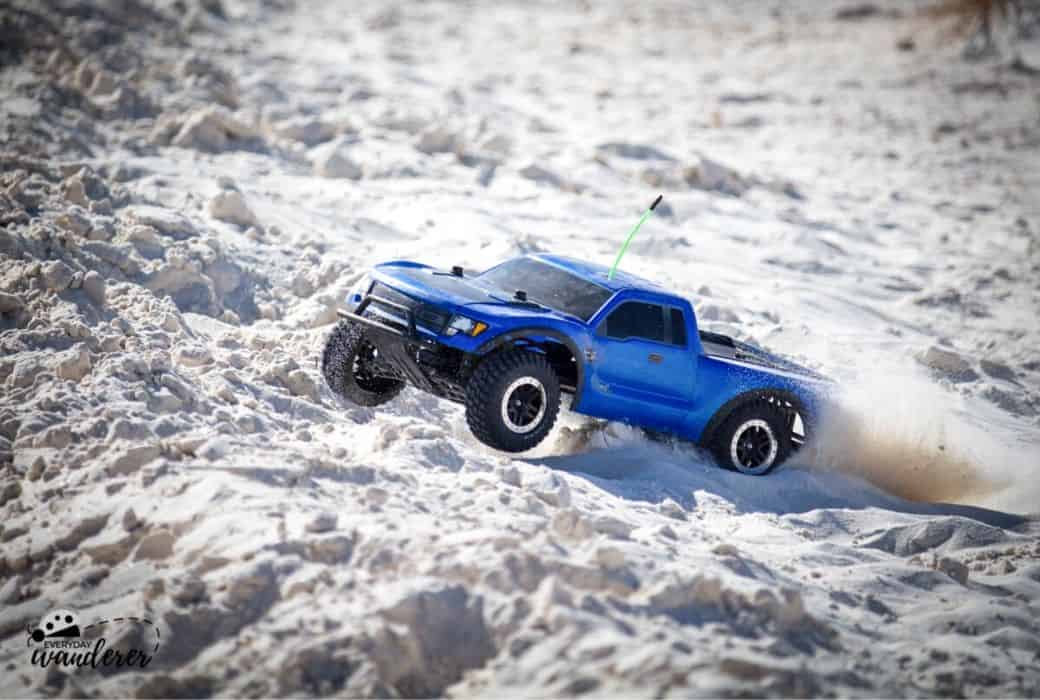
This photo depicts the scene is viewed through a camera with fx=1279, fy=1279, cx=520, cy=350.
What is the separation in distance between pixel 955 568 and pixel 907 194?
13993 millimetres

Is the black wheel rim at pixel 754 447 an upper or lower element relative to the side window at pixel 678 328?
lower

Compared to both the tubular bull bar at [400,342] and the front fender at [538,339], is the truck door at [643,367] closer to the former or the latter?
the front fender at [538,339]

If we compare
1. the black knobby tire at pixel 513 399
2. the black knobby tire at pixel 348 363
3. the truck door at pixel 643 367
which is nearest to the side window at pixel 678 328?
the truck door at pixel 643 367

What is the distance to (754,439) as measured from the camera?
10.2m

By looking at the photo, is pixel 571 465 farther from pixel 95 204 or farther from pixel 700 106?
pixel 700 106

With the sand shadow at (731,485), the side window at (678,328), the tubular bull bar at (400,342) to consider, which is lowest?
the sand shadow at (731,485)

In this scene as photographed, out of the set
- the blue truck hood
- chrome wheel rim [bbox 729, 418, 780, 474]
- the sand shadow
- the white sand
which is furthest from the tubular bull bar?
chrome wheel rim [bbox 729, 418, 780, 474]

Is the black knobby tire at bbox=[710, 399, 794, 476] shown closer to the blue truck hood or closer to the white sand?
the white sand

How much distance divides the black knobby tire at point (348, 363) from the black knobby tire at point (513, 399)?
4.08 ft

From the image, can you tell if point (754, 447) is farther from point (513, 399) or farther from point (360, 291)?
point (360, 291)

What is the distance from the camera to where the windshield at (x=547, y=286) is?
9.45 m

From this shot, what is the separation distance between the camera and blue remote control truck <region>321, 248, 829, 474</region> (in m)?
8.68

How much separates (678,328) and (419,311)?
7.04 ft

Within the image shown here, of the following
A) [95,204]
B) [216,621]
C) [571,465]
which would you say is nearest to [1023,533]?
[571,465]
